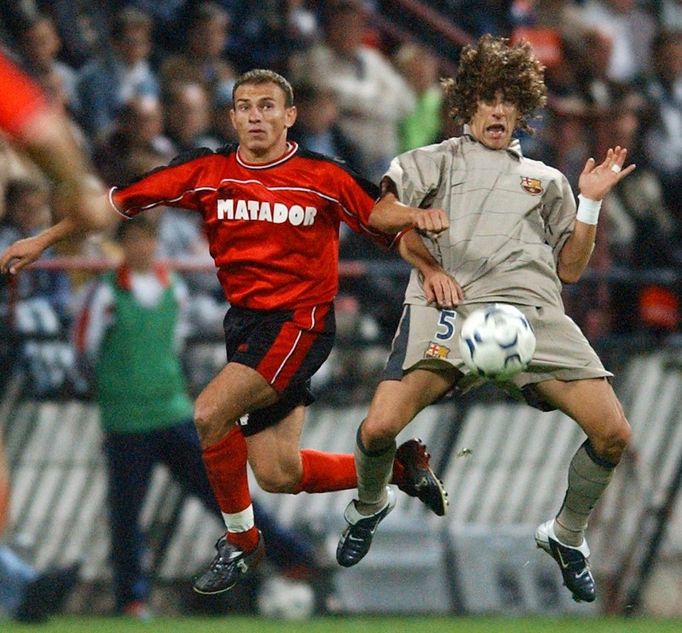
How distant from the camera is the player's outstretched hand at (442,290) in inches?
295

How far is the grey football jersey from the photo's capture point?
761 centimetres

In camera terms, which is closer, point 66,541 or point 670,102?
point 66,541

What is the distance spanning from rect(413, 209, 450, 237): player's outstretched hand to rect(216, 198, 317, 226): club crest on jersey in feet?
2.40

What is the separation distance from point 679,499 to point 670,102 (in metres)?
4.18

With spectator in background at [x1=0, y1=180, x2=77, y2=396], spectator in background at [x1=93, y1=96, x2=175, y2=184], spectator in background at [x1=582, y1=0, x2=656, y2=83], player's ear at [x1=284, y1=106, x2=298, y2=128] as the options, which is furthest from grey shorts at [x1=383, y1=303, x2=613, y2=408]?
spectator in background at [x1=582, y1=0, x2=656, y2=83]

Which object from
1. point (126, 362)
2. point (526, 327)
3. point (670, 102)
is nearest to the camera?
point (526, 327)

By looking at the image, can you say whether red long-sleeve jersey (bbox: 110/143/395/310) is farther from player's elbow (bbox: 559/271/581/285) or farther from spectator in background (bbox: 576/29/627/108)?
spectator in background (bbox: 576/29/627/108)

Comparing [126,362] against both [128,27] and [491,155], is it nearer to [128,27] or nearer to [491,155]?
[128,27]

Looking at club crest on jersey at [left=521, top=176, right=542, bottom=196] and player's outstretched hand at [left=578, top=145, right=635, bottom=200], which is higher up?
player's outstretched hand at [left=578, top=145, right=635, bottom=200]

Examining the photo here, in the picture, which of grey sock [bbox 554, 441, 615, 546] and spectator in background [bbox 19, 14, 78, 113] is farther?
spectator in background [bbox 19, 14, 78, 113]

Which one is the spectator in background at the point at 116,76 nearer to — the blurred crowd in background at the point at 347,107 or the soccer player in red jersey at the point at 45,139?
the blurred crowd in background at the point at 347,107

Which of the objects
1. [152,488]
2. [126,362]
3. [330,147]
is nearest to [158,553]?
[152,488]

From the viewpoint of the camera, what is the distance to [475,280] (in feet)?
25.0

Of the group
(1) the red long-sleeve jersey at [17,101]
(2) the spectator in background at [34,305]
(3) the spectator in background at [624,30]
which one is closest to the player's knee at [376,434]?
(1) the red long-sleeve jersey at [17,101]
